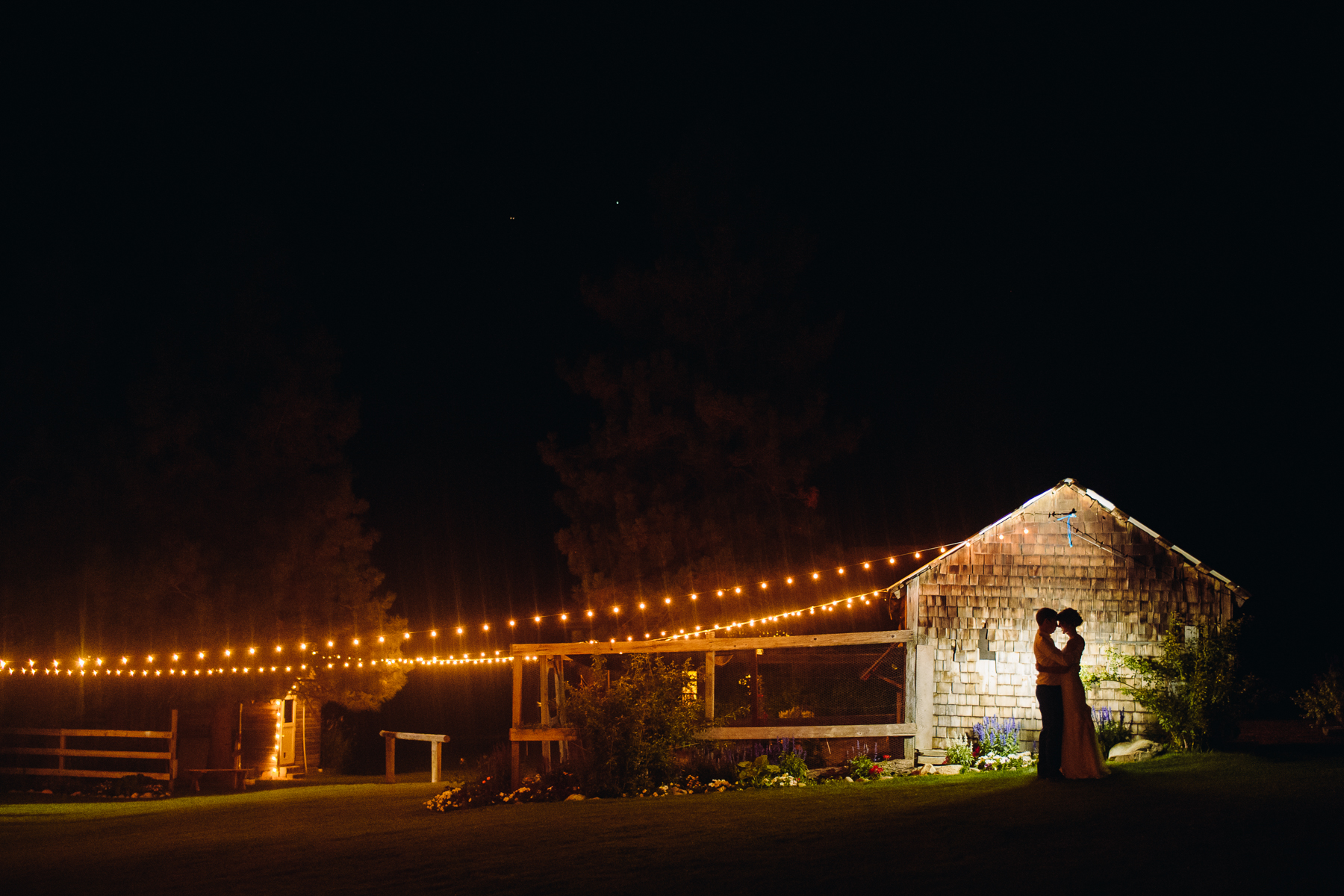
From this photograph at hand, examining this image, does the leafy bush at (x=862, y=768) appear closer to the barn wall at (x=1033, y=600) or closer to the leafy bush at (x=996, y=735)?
the barn wall at (x=1033, y=600)

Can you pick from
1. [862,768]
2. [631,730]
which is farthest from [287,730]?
[862,768]

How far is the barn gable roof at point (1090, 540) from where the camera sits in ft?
48.3

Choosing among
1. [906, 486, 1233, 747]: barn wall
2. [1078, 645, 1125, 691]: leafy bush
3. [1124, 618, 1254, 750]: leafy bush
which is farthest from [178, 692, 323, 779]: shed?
[1124, 618, 1254, 750]: leafy bush

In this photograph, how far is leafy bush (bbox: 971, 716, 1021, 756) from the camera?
582 inches

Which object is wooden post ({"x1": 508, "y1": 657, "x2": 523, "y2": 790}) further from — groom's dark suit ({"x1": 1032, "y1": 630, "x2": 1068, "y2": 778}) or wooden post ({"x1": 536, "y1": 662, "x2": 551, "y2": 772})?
groom's dark suit ({"x1": 1032, "y1": 630, "x2": 1068, "y2": 778})

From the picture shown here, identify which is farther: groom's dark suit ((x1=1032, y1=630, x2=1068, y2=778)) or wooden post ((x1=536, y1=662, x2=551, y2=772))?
wooden post ((x1=536, y1=662, x2=551, y2=772))

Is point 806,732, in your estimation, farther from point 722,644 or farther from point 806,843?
point 806,843

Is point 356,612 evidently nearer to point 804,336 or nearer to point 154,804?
point 154,804

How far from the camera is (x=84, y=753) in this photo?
22.4 metres

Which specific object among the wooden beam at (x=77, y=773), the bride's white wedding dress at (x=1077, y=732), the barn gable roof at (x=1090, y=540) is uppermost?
the barn gable roof at (x=1090, y=540)

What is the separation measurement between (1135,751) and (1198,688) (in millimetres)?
1101

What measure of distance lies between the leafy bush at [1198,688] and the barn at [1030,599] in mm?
516

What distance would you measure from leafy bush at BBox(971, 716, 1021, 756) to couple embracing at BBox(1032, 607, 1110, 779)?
127 inches

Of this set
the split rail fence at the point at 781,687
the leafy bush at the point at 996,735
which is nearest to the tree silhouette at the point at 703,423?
the split rail fence at the point at 781,687
